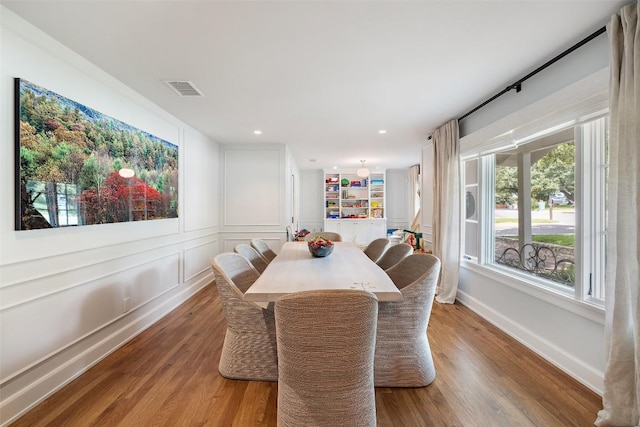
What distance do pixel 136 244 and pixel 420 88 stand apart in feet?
10.5

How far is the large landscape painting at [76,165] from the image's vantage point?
176 cm

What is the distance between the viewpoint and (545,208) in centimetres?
256

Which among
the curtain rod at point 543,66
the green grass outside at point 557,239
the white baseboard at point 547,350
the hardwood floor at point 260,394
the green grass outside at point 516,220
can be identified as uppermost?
the curtain rod at point 543,66

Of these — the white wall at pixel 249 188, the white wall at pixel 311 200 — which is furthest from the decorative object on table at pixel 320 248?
the white wall at pixel 311 200

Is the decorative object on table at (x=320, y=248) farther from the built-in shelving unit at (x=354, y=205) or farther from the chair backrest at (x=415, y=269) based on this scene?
the built-in shelving unit at (x=354, y=205)

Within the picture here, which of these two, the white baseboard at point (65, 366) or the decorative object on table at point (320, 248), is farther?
the decorative object on table at point (320, 248)

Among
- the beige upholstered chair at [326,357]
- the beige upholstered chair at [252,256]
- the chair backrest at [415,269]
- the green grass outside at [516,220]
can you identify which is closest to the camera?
the beige upholstered chair at [326,357]

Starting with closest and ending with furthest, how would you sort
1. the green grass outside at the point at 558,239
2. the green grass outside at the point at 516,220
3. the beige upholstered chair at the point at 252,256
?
1. the green grass outside at the point at 558,239
2. the green grass outside at the point at 516,220
3. the beige upholstered chair at the point at 252,256

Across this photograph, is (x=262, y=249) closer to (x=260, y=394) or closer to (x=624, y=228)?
(x=260, y=394)

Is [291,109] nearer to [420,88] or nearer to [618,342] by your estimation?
[420,88]

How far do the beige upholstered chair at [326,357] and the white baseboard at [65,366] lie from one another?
163 centimetres

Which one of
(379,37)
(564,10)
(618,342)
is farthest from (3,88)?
(618,342)

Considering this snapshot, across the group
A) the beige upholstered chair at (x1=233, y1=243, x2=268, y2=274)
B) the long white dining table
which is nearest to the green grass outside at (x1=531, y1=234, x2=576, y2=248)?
the long white dining table

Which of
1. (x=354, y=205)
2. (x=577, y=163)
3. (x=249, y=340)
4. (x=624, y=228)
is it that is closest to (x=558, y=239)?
(x=577, y=163)
